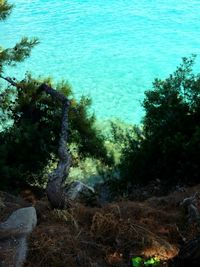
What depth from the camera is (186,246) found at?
4129 mm

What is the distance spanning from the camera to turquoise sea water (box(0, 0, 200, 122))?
17.4 m

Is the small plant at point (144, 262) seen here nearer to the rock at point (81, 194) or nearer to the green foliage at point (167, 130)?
the rock at point (81, 194)

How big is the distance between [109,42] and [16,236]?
56.1 ft

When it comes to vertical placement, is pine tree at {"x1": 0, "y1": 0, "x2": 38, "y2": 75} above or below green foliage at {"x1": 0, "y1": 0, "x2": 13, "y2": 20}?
below

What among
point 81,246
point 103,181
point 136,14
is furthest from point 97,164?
point 136,14

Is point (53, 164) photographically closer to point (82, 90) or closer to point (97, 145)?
point (97, 145)

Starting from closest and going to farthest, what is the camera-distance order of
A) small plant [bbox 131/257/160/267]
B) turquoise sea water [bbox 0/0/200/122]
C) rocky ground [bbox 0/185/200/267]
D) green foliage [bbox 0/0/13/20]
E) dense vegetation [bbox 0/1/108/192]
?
small plant [bbox 131/257/160/267] → rocky ground [bbox 0/185/200/267] → green foliage [bbox 0/0/13/20] → dense vegetation [bbox 0/1/108/192] → turquoise sea water [bbox 0/0/200/122]

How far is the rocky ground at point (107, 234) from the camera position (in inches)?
172

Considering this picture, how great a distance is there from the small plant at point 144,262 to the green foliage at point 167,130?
375 cm

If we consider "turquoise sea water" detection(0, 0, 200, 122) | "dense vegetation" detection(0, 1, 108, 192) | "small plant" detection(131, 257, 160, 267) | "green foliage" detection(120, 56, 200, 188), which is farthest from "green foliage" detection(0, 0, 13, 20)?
"turquoise sea water" detection(0, 0, 200, 122)

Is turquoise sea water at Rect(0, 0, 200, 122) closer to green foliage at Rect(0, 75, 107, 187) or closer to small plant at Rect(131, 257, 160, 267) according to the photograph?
green foliage at Rect(0, 75, 107, 187)

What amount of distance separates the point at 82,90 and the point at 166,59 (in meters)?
4.06

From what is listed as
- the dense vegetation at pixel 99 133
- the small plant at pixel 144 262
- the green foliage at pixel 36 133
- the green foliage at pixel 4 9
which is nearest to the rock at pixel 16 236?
the small plant at pixel 144 262

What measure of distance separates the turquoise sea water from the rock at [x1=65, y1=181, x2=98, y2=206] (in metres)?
7.45
